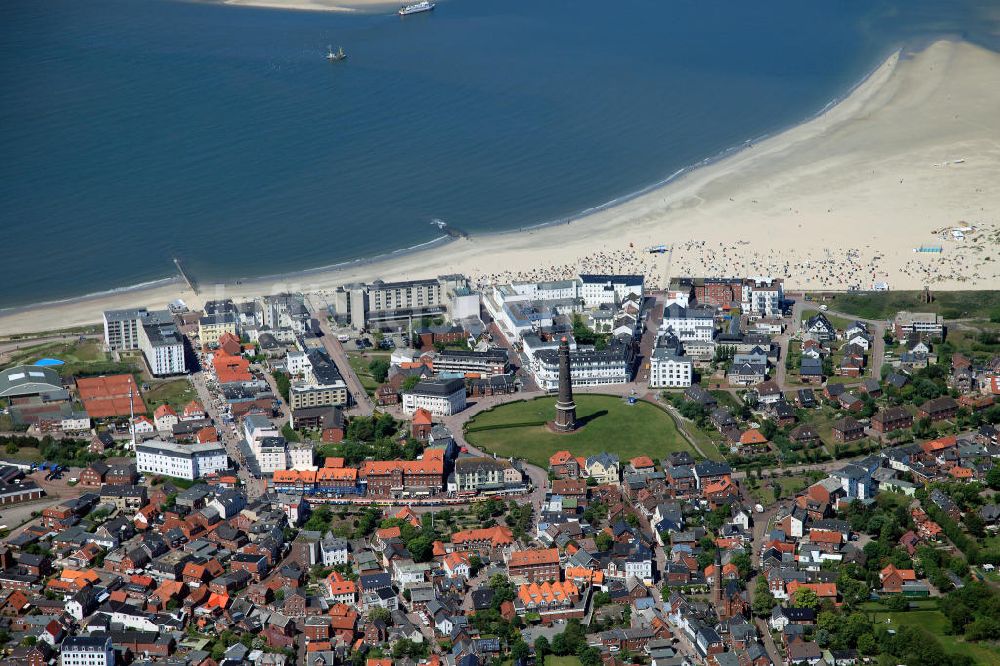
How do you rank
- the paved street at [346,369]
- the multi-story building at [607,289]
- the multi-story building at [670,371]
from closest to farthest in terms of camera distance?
1. the paved street at [346,369]
2. the multi-story building at [670,371]
3. the multi-story building at [607,289]

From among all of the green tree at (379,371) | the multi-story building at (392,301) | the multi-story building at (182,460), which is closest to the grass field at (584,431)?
the green tree at (379,371)

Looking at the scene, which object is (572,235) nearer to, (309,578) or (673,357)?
(673,357)

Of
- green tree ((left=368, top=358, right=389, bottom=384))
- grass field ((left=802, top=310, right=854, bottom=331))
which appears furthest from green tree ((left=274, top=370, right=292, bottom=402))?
grass field ((left=802, top=310, right=854, bottom=331))

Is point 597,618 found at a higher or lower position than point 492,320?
lower

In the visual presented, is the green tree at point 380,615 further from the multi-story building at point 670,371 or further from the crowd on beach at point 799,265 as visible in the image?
the crowd on beach at point 799,265

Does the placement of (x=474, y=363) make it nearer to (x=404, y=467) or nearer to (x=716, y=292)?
(x=404, y=467)

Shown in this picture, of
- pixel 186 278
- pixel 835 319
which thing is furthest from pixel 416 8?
pixel 835 319

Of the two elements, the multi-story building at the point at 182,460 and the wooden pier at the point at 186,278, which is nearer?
the multi-story building at the point at 182,460

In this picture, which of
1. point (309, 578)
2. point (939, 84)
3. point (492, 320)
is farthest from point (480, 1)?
point (309, 578)
